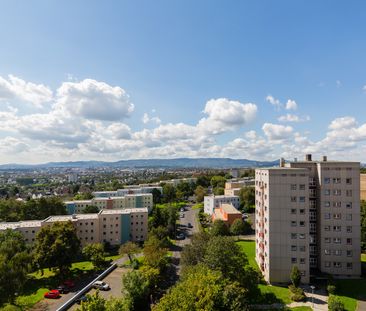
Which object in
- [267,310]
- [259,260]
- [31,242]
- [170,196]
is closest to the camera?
[267,310]

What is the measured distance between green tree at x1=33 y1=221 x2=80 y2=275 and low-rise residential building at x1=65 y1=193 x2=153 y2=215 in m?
43.1

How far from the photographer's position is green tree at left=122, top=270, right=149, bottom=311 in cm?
3161

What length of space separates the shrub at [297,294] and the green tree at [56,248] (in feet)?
117

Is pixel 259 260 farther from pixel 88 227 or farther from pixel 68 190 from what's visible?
pixel 68 190

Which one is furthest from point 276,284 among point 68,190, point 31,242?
point 68,190

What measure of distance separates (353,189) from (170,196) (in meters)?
88.7

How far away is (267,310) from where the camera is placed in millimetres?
31375

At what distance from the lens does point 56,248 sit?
42.3 metres

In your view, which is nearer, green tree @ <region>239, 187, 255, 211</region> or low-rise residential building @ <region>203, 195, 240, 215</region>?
low-rise residential building @ <region>203, 195, 240, 215</region>

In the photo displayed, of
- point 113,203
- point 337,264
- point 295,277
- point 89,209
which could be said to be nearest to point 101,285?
point 295,277

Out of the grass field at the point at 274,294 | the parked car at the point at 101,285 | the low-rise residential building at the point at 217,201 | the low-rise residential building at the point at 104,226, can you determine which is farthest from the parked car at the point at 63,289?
the low-rise residential building at the point at 217,201

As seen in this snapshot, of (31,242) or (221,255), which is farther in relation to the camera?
(31,242)

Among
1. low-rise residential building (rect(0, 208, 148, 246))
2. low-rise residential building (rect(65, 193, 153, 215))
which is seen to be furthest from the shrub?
low-rise residential building (rect(65, 193, 153, 215))

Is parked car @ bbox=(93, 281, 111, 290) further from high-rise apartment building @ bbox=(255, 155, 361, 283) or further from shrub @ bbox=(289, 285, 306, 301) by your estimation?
shrub @ bbox=(289, 285, 306, 301)
